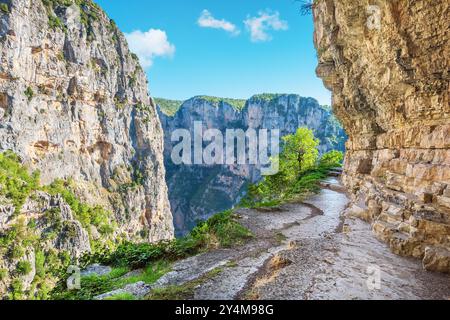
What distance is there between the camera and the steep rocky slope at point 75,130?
54594mm

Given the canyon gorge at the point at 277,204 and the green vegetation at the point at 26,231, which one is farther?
the green vegetation at the point at 26,231

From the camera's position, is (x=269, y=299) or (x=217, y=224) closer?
(x=269, y=299)

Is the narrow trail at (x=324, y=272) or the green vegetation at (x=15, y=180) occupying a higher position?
the narrow trail at (x=324, y=272)

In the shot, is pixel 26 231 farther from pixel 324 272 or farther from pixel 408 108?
pixel 408 108

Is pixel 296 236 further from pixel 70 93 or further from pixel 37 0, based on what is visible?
pixel 37 0

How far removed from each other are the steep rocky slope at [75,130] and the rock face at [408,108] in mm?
38365

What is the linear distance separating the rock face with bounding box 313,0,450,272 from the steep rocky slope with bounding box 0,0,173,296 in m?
38.4

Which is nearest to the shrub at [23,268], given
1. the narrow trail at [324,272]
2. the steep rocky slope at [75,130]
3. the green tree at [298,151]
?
the steep rocky slope at [75,130]

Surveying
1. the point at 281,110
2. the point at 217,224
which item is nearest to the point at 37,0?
the point at 217,224

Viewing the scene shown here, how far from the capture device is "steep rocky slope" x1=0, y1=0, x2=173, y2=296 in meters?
54.6

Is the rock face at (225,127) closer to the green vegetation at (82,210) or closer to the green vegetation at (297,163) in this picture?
the green vegetation at (82,210)

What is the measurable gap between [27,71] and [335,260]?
2857 inches

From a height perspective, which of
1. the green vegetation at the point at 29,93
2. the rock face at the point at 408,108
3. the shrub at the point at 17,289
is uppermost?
the green vegetation at the point at 29,93

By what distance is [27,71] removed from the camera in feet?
197
